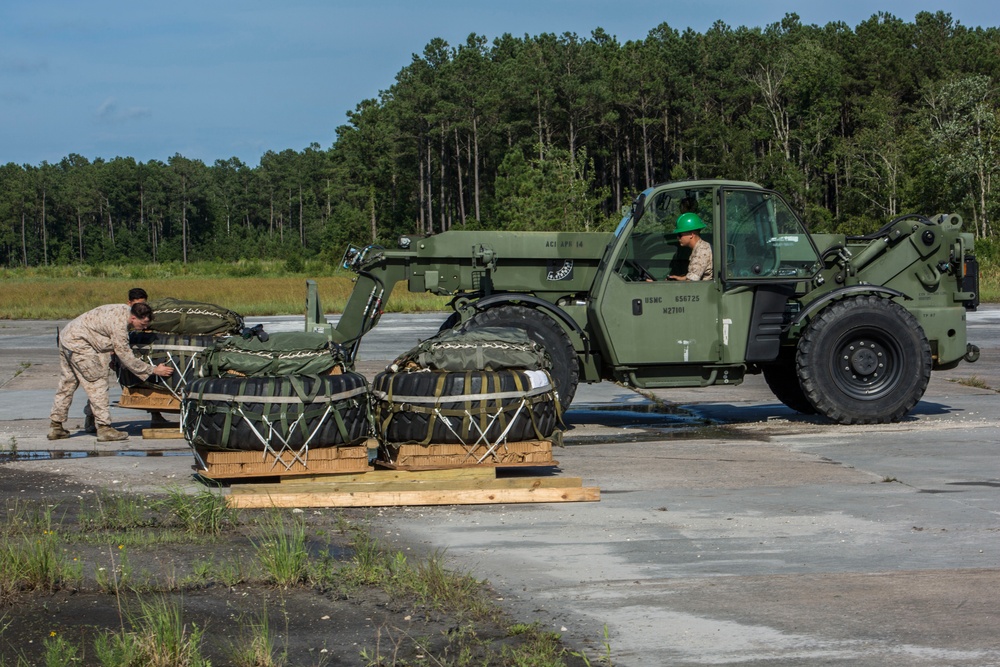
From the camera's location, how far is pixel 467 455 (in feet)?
31.7

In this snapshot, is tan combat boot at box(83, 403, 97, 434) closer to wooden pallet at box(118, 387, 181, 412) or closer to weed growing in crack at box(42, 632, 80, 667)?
wooden pallet at box(118, 387, 181, 412)

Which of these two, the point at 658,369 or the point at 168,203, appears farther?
the point at 168,203

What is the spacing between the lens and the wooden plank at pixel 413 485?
9203mm

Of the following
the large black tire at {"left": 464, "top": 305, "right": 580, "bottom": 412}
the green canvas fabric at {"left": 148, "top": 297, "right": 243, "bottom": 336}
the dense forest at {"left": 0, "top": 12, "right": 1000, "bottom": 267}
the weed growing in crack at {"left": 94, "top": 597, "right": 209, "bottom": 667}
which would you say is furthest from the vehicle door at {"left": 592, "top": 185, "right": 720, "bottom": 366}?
the dense forest at {"left": 0, "top": 12, "right": 1000, "bottom": 267}

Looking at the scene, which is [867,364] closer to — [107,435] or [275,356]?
[275,356]

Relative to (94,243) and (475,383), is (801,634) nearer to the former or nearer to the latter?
(475,383)

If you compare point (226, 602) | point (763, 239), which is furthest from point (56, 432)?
point (763, 239)

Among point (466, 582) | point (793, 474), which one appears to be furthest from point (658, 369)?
point (466, 582)

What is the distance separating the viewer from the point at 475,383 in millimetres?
9523

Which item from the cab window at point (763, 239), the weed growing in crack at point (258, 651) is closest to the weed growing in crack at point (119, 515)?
the weed growing in crack at point (258, 651)

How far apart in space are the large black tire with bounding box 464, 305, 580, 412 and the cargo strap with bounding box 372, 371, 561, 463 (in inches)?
109

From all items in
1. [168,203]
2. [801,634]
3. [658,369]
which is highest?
[168,203]

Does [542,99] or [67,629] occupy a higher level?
[542,99]

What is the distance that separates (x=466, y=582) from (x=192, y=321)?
6838 mm
